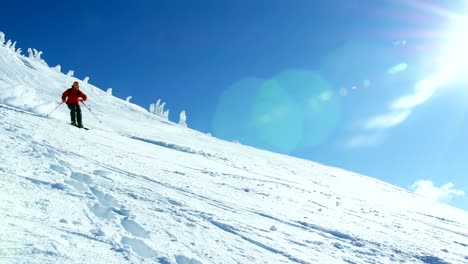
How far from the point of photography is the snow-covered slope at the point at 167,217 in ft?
17.3

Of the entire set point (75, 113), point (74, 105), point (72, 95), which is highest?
point (72, 95)

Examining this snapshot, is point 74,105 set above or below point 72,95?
below

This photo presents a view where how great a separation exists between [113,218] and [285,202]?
5.66 m

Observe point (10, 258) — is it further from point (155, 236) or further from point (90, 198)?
point (90, 198)

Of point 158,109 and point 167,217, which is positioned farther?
point 158,109

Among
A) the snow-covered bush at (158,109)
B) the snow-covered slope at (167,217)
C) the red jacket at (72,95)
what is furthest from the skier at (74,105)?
the snow-covered bush at (158,109)

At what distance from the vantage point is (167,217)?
22.8 feet

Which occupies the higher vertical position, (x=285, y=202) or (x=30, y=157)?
(x=285, y=202)

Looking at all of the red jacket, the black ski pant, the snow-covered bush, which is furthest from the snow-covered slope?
the snow-covered bush

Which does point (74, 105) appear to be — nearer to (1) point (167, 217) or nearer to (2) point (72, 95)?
(2) point (72, 95)

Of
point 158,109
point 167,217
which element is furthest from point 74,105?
point 158,109

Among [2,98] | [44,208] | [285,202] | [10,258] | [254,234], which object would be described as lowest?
[10,258]

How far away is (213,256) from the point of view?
5645 millimetres

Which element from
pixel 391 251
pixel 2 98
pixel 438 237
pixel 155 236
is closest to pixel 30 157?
pixel 155 236
